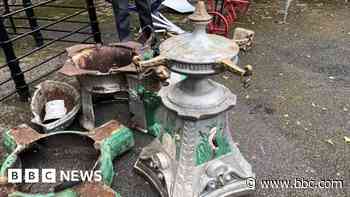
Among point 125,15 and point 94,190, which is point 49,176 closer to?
point 94,190

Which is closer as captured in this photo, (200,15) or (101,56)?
(200,15)

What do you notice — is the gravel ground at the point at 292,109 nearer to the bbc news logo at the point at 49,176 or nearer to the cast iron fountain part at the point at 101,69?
the bbc news logo at the point at 49,176

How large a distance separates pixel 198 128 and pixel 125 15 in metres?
2.10

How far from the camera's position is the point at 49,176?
2420 mm

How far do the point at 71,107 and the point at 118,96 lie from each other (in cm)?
59

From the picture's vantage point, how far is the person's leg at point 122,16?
3.55 m

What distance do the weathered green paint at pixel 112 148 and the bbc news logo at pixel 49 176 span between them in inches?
3.3

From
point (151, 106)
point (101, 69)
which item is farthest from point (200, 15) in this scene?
point (101, 69)

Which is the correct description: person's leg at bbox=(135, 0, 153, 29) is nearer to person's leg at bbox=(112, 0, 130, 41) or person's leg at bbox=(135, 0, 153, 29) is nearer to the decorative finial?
person's leg at bbox=(112, 0, 130, 41)

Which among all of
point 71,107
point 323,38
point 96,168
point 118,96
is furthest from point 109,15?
point 96,168

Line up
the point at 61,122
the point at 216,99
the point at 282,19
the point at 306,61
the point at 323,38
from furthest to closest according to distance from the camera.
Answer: the point at 282,19
the point at 323,38
the point at 306,61
the point at 61,122
the point at 216,99

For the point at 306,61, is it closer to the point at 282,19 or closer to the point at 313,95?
the point at 313,95

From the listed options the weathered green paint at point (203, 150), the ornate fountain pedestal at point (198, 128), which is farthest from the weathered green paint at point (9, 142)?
the weathered green paint at point (203, 150)

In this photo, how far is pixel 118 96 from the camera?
133 inches
